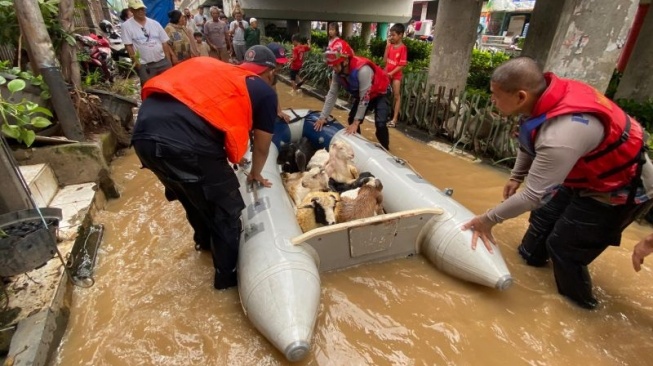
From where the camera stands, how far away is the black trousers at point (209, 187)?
5.90 ft

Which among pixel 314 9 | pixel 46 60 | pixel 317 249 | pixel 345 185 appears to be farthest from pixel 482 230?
pixel 314 9

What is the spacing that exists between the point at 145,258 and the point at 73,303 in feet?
1.82

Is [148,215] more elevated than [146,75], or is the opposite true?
[146,75]

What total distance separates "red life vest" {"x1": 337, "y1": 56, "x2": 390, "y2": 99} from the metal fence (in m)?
1.19

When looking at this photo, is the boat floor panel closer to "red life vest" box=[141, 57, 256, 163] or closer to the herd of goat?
the herd of goat

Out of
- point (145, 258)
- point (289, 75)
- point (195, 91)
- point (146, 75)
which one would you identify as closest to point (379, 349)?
point (195, 91)

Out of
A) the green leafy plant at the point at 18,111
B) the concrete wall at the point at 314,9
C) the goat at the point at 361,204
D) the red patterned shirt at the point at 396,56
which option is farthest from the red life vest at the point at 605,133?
the concrete wall at the point at 314,9

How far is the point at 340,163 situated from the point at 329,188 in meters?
0.28

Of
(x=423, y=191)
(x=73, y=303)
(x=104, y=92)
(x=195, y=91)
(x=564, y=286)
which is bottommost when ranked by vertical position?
(x=73, y=303)

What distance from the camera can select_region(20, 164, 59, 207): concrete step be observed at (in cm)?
292

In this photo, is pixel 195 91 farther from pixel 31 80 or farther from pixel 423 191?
A: pixel 31 80

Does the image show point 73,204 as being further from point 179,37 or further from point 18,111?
point 179,37

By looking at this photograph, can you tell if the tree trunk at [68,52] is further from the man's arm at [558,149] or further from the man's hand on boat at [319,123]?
the man's arm at [558,149]

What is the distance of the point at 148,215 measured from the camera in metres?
3.38
